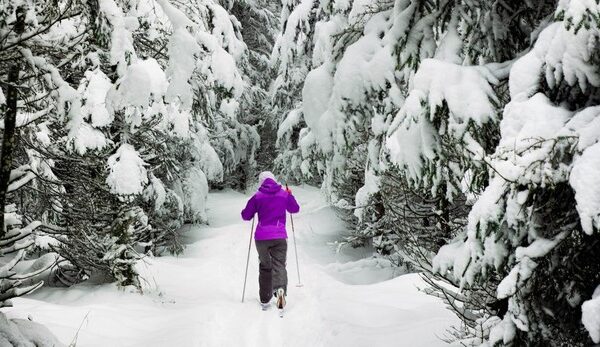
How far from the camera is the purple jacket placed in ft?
24.3

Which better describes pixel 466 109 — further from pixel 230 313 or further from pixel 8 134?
pixel 230 313

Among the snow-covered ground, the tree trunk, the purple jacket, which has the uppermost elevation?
the tree trunk

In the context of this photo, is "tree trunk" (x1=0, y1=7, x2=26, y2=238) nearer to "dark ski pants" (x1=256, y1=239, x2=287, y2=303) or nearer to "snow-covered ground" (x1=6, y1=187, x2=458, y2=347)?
"snow-covered ground" (x1=6, y1=187, x2=458, y2=347)

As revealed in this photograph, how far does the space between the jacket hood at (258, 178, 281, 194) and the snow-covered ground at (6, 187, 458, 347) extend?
1849 mm

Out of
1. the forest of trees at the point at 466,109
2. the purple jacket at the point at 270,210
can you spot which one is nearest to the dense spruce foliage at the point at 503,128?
the forest of trees at the point at 466,109

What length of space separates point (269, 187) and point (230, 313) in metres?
2.04

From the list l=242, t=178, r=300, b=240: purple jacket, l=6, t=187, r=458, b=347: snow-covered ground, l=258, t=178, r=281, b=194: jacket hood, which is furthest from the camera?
l=258, t=178, r=281, b=194: jacket hood

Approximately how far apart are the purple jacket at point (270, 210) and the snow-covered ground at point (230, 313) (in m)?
1.18

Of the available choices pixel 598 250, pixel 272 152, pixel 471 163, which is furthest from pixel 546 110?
pixel 272 152

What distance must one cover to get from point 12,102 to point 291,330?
4.25 m

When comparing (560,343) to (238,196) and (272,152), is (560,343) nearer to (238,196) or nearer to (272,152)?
(238,196)

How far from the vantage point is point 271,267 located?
7.41 meters

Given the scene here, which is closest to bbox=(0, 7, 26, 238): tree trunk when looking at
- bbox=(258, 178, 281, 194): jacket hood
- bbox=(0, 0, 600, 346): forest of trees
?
bbox=(0, 0, 600, 346): forest of trees

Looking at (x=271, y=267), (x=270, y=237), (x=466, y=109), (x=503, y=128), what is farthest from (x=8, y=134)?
(x=271, y=267)
